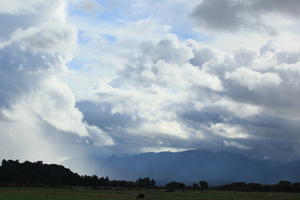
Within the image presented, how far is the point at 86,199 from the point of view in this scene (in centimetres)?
9281

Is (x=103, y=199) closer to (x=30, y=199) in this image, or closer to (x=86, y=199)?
(x=86, y=199)

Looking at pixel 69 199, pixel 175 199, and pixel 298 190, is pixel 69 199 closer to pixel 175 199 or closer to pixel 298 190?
pixel 175 199

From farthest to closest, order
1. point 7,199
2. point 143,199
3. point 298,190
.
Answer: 1. point 298,190
2. point 143,199
3. point 7,199

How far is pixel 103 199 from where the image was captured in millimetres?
94062

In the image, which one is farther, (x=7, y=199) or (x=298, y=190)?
(x=298, y=190)

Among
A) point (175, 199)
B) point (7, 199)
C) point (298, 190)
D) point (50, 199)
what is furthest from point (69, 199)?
point (298, 190)

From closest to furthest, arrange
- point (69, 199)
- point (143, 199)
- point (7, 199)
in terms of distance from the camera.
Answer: point (7, 199)
point (69, 199)
point (143, 199)

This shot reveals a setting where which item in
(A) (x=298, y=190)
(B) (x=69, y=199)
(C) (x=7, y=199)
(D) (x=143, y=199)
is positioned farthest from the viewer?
(A) (x=298, y=190)

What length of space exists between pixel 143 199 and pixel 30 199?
24305 mm

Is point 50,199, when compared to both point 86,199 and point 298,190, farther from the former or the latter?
point 298,190

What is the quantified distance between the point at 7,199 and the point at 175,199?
36291 millimetres

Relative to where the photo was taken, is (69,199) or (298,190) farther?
(298,190)

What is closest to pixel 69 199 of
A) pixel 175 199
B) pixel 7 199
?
pixel 7 199

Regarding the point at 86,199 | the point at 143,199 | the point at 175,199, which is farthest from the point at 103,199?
the point at 175,199
